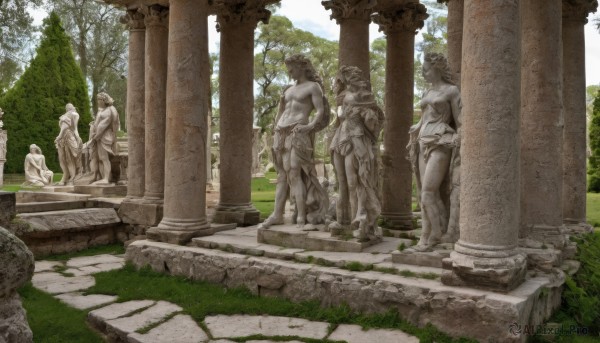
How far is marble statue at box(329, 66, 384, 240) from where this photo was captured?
6293mm

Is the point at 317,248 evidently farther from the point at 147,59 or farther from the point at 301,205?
the point at 147,59

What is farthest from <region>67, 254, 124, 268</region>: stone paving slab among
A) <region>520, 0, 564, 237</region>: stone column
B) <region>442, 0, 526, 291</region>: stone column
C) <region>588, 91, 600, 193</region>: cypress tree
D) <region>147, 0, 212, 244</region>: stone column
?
<region>588, 91, 600, 193</region>: cypress tree

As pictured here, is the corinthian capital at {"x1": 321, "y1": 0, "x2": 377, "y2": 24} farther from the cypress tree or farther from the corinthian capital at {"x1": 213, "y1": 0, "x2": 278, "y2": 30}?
the cypress tree

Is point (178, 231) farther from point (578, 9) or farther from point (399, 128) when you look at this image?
point (578, 9)

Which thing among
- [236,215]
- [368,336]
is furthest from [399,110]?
[368,336]

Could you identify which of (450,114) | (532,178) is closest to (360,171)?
(450,114)

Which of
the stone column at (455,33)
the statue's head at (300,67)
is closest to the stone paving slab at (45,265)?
the statue's head at (300,67)

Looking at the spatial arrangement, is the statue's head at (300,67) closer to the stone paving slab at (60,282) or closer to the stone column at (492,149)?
the stone column at (492,149)

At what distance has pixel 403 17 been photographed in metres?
9.30

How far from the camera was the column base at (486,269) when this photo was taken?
182 inches

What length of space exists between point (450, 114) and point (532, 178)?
1.43 metres

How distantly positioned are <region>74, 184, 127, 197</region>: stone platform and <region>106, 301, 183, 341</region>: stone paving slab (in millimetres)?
6959

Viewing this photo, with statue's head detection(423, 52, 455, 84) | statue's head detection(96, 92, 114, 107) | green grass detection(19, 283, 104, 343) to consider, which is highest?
statue's head detection(96, 92, 114, 107)

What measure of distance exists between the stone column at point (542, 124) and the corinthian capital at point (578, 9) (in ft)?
8.87
